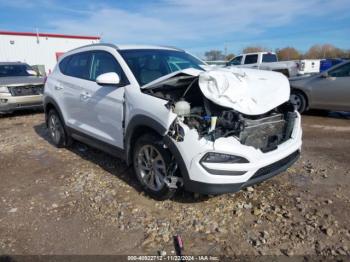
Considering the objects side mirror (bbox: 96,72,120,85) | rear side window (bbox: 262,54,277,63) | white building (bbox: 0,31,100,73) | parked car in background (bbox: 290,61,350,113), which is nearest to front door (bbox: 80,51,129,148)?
side mirror (bbox: 96,72,120,85)

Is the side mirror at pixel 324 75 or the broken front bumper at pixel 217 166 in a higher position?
the side mirror at pixel 324 75

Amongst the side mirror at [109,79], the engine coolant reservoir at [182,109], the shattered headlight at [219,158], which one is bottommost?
the shattered headlight at [219,158]

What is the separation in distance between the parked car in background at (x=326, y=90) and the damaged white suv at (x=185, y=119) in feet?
14.9

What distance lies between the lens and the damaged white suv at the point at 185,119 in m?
3.11

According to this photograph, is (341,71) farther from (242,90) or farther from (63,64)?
(63,64)

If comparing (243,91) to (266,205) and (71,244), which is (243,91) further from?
(71,244)

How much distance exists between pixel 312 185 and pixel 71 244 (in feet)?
9.68

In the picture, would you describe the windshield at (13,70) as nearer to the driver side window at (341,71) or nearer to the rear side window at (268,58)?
the driver side window at (341,71)

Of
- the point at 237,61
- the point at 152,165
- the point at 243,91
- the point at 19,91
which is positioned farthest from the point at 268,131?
the point at 237,61

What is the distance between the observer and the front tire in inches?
137

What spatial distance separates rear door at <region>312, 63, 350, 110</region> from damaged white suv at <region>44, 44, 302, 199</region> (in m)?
4.54

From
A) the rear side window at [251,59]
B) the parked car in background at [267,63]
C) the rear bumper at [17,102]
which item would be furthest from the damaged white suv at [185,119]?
the rear side window at [251,59]

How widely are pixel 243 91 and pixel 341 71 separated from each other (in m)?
5.75

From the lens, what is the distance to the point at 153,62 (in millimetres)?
4395
